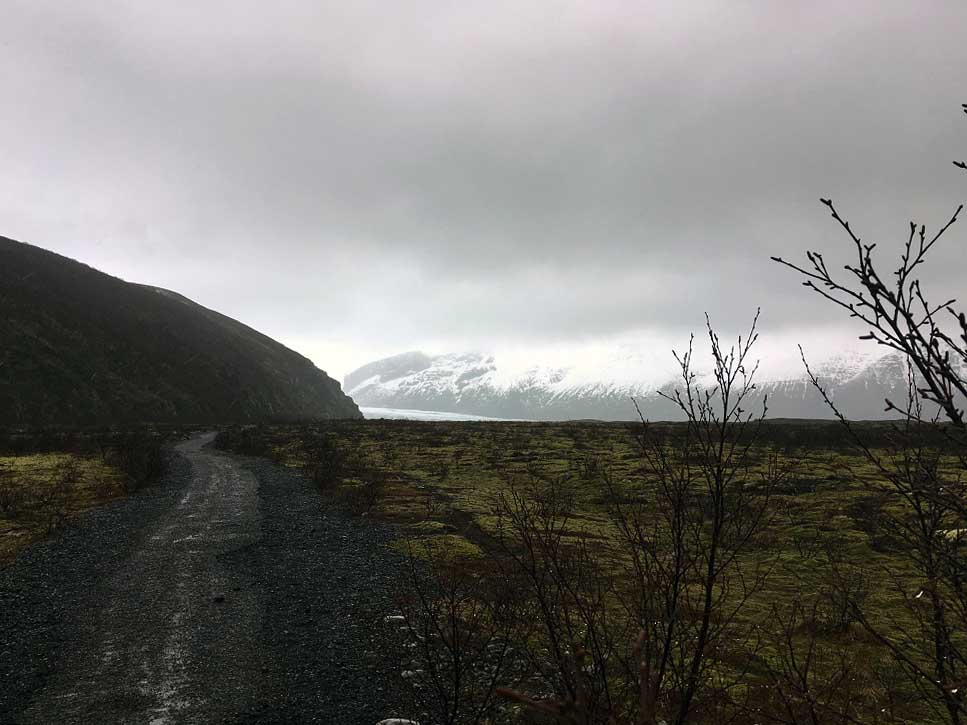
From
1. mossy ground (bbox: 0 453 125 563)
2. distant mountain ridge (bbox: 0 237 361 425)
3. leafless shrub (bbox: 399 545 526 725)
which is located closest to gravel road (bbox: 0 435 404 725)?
leafless shrub (bbox: 399 545 526 725)

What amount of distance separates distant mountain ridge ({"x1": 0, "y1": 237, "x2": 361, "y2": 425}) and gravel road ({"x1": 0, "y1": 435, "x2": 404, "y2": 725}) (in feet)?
178

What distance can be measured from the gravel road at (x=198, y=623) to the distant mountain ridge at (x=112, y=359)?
54.2 meters

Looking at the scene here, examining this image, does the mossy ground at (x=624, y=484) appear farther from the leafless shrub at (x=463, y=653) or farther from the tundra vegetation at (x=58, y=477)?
the tundra vegetation at (x=58, y=477)

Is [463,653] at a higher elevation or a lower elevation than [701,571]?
higher

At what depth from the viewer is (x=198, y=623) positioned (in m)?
10.3

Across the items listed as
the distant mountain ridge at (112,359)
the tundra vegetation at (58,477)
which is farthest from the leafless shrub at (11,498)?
Answer: the distant mountain ridge at (112,359)

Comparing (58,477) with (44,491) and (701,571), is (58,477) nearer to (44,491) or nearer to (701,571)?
(44,491)

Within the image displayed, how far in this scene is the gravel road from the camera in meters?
7.62

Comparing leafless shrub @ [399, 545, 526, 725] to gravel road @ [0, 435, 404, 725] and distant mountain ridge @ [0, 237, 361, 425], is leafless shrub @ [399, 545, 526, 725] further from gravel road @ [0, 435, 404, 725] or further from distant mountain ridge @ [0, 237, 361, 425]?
distant mountain ridge @ [0, 237, 361, 425]

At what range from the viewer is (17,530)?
16.4 m

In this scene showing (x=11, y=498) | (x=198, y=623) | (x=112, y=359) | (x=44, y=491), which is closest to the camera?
(x=198, y=623)

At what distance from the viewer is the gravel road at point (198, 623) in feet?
25.0

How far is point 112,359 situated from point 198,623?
78.5 metres

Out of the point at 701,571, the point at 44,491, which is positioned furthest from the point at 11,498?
the point at 701,571
